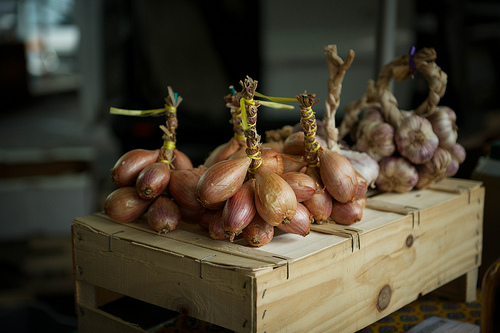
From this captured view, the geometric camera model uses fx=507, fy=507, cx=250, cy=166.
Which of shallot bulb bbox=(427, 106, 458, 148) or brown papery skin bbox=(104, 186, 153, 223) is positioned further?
shallot bulb bbox=(427, 106, 458, 148)

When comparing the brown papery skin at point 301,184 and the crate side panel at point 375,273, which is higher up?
the brown papery skin at point 301,184

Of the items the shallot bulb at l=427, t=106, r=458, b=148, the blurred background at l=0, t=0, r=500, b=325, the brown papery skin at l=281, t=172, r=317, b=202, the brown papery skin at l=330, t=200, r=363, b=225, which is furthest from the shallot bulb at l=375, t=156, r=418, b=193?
the blurred background at l=0, t=0, r=500, b=325

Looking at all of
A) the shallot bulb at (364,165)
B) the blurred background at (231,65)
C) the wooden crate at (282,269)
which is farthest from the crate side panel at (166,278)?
the blurred background at (231,65)

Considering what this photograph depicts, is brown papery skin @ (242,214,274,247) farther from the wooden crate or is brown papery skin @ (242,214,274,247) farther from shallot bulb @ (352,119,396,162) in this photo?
shallot bulb @ (352,119,396,162)

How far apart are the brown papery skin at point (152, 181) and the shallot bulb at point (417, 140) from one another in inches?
23.9

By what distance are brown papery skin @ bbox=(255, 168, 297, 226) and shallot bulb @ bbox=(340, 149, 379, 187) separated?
1.08ft

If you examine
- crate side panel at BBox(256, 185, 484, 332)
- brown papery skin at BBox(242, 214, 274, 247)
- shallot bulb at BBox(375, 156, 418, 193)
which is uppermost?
shallot bulb at BBox(375, 156, 418, 193)

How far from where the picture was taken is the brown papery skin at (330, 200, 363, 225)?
1.01m

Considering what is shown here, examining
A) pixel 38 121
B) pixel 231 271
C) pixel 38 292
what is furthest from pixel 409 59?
pixel 38 121

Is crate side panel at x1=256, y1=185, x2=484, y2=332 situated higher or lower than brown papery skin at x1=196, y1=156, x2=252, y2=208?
lower

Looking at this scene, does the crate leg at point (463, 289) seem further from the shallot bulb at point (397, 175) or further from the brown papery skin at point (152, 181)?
the brown papery skin at point (152, 181)

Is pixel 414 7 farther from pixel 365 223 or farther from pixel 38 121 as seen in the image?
pixel 38 121

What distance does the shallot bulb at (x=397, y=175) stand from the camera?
1.26 metres

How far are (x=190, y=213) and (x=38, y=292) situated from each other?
2477mm
